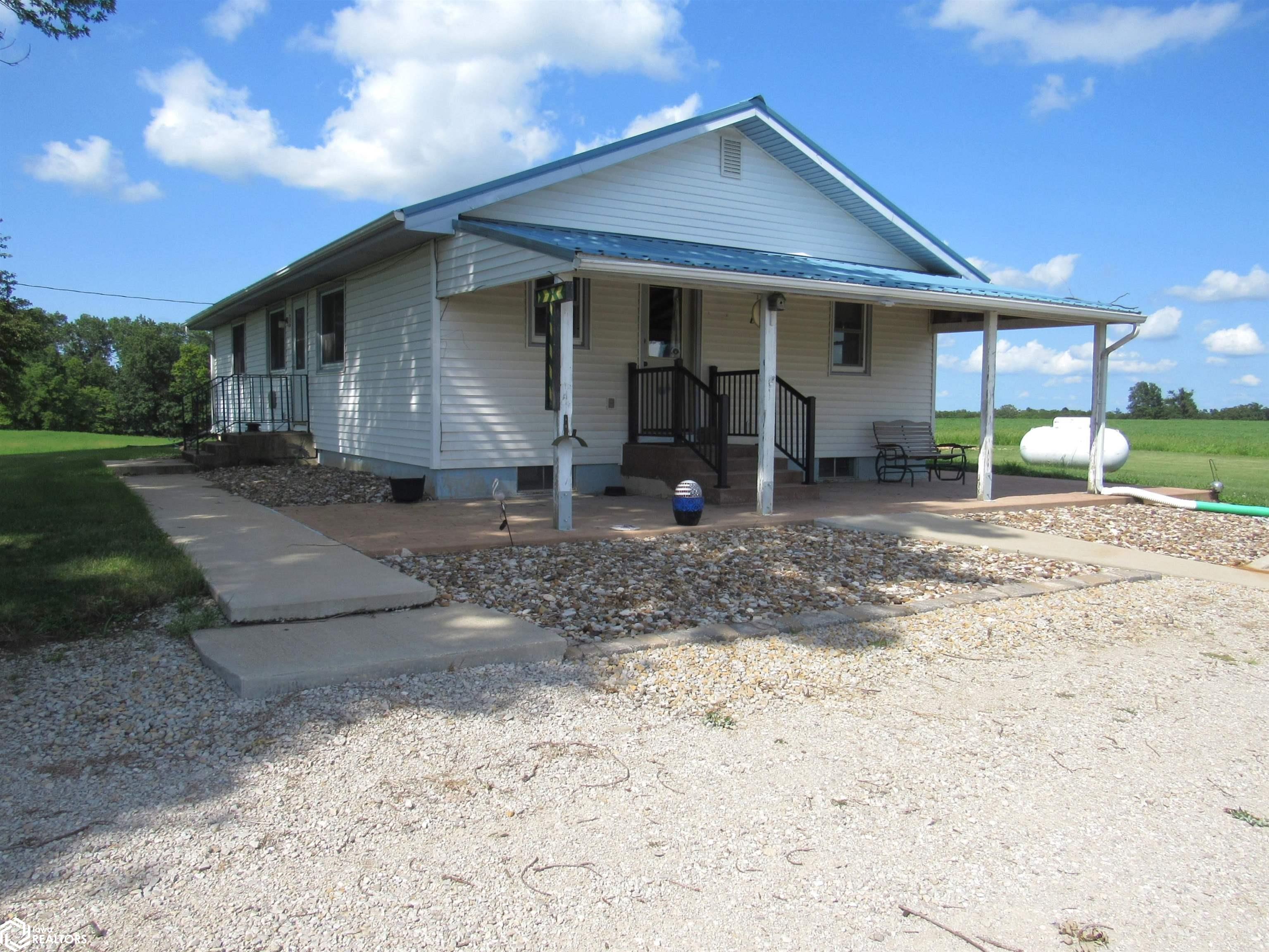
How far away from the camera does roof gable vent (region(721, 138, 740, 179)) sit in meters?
12.2

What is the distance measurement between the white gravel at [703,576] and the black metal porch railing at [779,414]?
8.84ft

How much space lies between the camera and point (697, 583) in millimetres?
6676

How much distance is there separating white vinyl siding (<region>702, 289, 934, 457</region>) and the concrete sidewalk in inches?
A: 134

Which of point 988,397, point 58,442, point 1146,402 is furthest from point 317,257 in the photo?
point 1146,402

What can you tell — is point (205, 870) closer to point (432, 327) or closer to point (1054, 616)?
point (1054, 616)

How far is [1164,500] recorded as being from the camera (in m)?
11.5

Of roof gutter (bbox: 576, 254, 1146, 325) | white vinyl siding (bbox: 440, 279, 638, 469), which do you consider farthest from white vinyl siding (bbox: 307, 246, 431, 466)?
roof gutter (bbox: 576, 254, 1146, 325)

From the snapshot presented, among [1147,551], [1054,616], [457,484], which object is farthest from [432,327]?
[1147,551]

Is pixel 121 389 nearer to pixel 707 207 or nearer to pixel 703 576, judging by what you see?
pixel 707 207

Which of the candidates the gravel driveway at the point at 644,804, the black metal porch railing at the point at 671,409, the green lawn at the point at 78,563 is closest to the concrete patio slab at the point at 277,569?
the green lawn at the point at 78,563

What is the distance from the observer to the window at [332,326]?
13414 millimetres

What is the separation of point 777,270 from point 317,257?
19.7ft

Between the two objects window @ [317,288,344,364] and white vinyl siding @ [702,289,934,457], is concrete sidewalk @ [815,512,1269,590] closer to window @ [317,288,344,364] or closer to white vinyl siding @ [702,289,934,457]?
white vinyl siding @ [702,289,934,457]

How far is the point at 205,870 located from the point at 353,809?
20.7 inches
